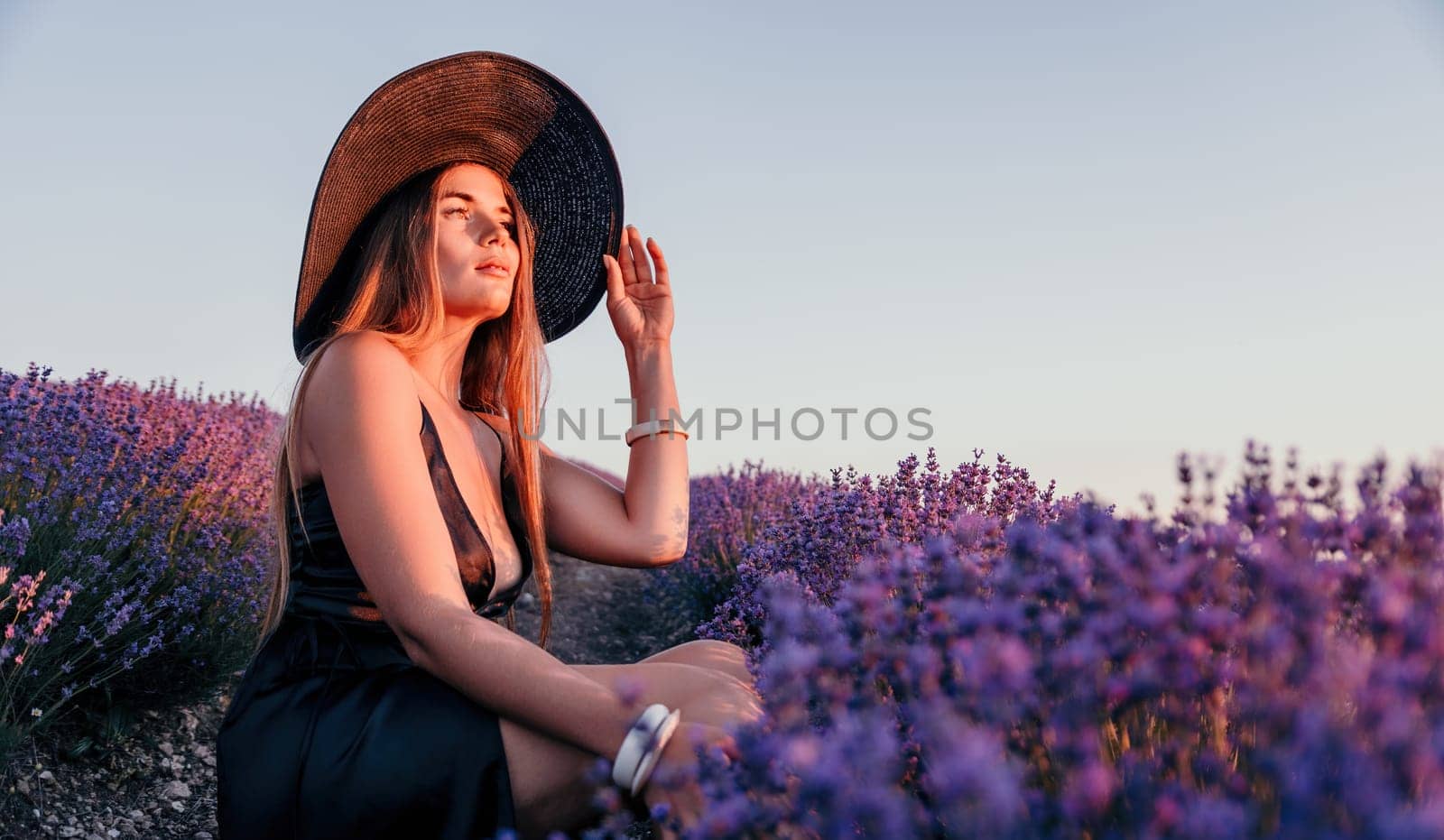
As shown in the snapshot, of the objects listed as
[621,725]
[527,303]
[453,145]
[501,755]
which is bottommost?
[501,755]

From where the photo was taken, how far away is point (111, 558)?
3.29m

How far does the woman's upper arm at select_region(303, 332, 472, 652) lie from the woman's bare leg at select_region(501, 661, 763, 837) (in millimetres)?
287

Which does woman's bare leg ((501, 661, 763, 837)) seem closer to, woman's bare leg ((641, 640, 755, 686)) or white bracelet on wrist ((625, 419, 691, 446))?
woman's bare leg ((641, 640, 755, 686))

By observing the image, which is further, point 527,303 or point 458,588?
point 527,303

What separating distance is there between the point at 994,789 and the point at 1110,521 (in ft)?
2.30

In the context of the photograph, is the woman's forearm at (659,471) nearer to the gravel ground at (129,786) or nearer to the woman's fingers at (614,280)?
the woman's fingers at (614,280)

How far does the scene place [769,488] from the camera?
21.9 ft

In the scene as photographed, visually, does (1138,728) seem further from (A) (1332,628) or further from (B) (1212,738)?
(A) (1332,628)

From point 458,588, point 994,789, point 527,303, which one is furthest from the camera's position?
point 527,303

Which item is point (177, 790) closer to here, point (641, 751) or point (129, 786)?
point (129, 786)

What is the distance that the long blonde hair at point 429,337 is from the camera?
2395mm

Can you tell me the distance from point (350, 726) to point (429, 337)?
3.35 feet

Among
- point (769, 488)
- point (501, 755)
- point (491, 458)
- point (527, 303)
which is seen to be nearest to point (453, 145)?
point (527, 303)

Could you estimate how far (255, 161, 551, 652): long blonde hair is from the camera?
7.86 ft
